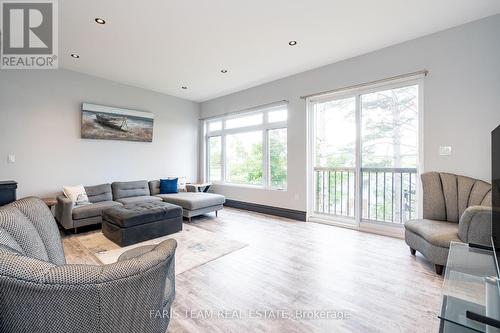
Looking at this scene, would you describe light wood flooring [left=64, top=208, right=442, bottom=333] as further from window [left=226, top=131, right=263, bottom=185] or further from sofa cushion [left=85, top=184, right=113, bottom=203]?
window [left=226, top=131, right=263, bottom=185]

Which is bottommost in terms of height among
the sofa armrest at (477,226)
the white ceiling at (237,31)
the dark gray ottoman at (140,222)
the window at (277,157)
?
the dark gray ottoman at (140,222)

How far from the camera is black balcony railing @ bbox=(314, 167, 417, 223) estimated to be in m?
3.47

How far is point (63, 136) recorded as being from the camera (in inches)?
167

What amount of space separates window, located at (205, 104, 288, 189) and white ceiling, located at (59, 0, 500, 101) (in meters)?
1.14

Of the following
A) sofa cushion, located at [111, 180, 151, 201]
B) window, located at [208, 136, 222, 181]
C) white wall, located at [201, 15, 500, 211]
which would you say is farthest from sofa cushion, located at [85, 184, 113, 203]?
white wall, located at [201, 15, 500, 211]

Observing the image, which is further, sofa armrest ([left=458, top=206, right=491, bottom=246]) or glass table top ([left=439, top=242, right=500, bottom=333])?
sofa armrest ([left=458, top=206, right=491, bottom=246])

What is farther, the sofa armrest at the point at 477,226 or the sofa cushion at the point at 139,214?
the sofa cushion at the point at 139,214

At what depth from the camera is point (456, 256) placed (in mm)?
1763

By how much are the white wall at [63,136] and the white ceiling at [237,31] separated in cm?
54

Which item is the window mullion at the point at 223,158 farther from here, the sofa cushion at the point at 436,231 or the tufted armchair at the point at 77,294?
the tufted armchair at the point at 77,294

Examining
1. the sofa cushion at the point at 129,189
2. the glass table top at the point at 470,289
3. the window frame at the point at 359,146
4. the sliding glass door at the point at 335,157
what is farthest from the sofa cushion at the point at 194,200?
the glass table top at the point at 470,289

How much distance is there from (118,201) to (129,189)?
48 cm

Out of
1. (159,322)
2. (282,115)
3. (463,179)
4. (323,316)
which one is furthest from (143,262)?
(282,115)

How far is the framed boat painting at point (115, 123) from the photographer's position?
4471 millimetres
